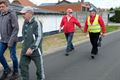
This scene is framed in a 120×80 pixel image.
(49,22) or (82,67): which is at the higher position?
(82,67)

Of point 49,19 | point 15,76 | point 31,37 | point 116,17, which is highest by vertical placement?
point 31,37

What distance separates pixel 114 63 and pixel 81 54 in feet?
8.84

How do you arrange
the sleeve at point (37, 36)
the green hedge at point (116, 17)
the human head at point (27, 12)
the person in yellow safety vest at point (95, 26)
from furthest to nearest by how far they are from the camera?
the green hedge at point (116, 17), the person in yellow safety vest at point (95, 26), the sleeve at point (37, 36), the human head at point (27, 12)

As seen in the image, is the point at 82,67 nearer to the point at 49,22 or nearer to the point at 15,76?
the point at 15,76

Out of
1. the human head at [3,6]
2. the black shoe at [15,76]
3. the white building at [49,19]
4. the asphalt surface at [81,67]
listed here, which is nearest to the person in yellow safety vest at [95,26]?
the asphalt surface at [81,67]

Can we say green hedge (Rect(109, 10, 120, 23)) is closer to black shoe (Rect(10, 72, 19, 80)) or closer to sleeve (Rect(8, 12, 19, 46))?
black shoe (Rect(10, 72, 19, 80))

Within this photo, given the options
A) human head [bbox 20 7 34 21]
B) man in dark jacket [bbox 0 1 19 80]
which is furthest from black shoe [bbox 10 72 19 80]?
human head [bbox 20 7 34 21]

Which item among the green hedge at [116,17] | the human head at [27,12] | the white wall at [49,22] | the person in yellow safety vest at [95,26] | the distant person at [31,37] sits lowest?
the green hedge at [116,17]

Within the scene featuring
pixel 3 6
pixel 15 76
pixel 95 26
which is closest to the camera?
pixel 3 6

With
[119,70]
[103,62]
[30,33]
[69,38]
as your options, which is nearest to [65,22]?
[69,38]

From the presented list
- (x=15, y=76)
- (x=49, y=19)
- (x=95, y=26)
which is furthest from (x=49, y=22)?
(x=15, y=76)

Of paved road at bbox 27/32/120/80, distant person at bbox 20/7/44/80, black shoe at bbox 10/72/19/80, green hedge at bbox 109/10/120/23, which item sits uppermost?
distant person at bbox 20/7/44/80

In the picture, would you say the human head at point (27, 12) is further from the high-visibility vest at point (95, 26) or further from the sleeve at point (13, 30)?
the high-visibility vest at point (95, 26)

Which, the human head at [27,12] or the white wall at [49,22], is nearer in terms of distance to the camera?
the human head at [27,12]
